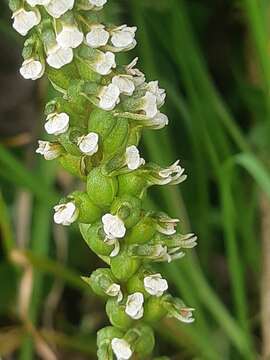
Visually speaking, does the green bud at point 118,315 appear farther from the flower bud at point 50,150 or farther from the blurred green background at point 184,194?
the blurred green background at point 184,194

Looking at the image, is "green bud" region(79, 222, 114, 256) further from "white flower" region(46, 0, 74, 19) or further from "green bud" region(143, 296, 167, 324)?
"white flower" region(46, 0, 74, 19)

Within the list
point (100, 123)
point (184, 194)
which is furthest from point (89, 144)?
point (184, 194)

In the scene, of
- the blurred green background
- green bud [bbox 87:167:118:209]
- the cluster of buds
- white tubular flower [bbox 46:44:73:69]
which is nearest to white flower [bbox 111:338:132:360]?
the cluster of buds

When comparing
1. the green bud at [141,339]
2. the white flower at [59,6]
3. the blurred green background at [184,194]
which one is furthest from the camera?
the blurred green background at [184,194]

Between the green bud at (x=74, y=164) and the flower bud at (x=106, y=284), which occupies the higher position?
the green bud at (x=74, y=164)

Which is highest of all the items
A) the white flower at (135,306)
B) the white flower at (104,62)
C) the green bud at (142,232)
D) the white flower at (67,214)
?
the white flower at (104,62)

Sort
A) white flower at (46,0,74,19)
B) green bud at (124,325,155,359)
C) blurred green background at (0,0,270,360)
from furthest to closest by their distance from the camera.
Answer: blurred green background at (0,0,270,360) < green bud at (124,325,155,359) < white flower at (46,0,74,19)

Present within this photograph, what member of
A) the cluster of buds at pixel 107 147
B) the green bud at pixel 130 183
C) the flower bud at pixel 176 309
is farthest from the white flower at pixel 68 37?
the flower bud at pixel 176 309

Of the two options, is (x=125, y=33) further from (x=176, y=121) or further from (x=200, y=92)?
(x=176, y=121)
